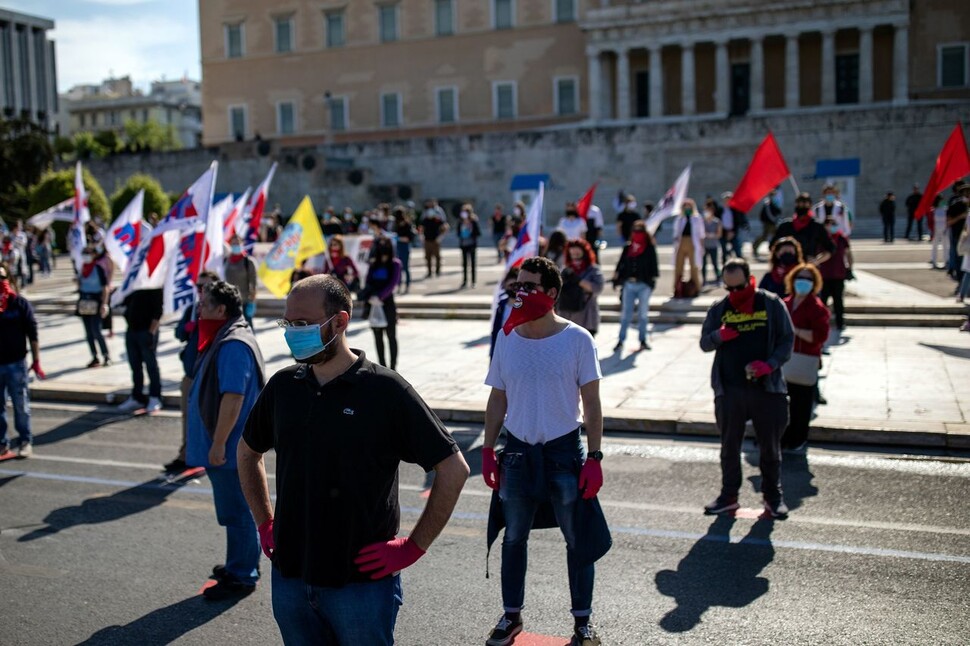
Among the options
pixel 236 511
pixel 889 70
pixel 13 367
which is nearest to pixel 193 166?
pixel 889 70

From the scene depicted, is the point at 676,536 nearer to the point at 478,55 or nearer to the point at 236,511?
the point at 236,511

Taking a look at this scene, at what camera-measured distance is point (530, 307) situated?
5.27 metres

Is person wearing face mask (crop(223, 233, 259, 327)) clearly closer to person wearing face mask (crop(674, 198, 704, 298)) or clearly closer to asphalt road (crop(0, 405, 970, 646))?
asphalt road (crop(0, 405, 970, 646))

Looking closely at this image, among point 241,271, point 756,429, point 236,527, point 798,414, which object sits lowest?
point 236,527

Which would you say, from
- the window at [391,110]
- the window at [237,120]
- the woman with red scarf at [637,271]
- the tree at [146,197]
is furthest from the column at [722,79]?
the woman with red scarf at [637,271]

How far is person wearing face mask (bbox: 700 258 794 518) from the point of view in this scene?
23.3 ft

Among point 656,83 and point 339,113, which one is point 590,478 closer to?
point 656,83

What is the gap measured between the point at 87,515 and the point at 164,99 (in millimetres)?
136974

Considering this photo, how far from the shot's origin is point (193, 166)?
53.1 metres

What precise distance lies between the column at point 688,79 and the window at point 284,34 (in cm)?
2650

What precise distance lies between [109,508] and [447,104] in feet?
188

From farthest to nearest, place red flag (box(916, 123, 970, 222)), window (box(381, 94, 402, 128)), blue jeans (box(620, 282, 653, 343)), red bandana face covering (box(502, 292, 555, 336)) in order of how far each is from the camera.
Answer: window (box(381, 94, 402, 128))
red flag (box(916, 123, 970, 222))
blue jeans (box(620, 282, 653, 343))
red bandana face covering (box(502, 292, 555, 336))

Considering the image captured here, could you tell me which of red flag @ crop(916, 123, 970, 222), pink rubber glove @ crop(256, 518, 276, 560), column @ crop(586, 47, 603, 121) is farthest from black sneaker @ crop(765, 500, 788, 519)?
column @ crop(586, 47, 603, 121)

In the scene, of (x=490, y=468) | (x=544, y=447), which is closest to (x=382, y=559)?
(x=490, y=468)
